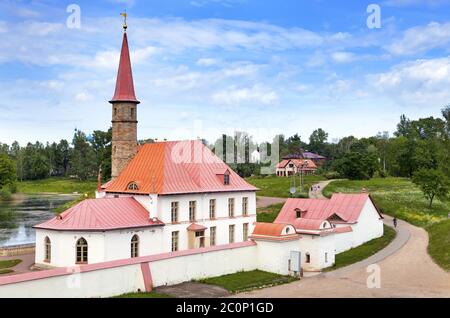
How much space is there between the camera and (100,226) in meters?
30.2

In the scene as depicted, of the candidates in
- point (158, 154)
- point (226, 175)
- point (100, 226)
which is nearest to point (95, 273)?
point (100, 226)

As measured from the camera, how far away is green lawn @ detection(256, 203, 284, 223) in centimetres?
5081

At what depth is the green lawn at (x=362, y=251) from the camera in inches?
1379

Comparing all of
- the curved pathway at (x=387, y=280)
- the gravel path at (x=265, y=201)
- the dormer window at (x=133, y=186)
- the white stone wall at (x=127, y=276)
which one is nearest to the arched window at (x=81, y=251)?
the dormer window at (x=133, y=186)

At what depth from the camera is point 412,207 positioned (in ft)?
187

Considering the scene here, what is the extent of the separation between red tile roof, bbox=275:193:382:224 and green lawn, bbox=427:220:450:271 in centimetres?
593

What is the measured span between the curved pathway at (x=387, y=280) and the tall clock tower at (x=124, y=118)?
1699cm

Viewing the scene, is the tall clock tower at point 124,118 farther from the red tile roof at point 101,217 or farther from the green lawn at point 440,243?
the green lawn at point 440,243

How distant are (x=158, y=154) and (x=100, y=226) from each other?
28.4ft

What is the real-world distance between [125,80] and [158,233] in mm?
12723

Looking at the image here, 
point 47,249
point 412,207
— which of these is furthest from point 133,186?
point 412,207

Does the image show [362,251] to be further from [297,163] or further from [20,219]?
[297,163]
